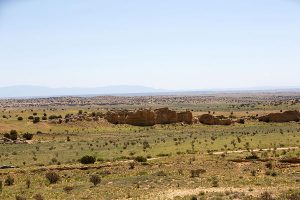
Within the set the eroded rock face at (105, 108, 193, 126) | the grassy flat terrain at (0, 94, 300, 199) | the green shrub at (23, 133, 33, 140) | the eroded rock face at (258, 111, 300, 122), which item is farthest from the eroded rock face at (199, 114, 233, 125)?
the green shrub at (23, 133, 33, 140)

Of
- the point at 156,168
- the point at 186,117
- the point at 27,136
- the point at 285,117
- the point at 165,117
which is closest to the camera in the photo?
the point at 156,168

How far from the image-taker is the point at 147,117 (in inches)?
2822

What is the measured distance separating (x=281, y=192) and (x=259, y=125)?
47156 millimetres

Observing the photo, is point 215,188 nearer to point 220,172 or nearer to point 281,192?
point 281,192

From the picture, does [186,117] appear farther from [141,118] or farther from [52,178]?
[52,178]

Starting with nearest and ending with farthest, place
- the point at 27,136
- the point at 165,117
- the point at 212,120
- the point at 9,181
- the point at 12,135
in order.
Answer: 1. the point at 9,181
2. the point at 27,136
3. the point at 12,135
4. the point at 212,120
5. the point at 165,117

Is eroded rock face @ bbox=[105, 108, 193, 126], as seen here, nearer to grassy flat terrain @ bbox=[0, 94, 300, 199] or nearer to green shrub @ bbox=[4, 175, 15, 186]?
grassy flat terrain @ bbox=[0, 94, 300, 199]

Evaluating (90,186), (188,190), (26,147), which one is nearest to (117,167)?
(90,186)

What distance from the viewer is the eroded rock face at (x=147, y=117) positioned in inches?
2820

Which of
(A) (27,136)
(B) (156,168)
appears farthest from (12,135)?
(B) (156,168)

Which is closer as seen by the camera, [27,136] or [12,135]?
[27,136]

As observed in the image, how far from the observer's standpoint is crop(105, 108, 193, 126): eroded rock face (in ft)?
235

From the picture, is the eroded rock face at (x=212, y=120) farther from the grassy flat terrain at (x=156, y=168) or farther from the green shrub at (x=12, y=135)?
the green shrub at (x=12, y=135)

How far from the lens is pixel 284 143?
44.2 meters
